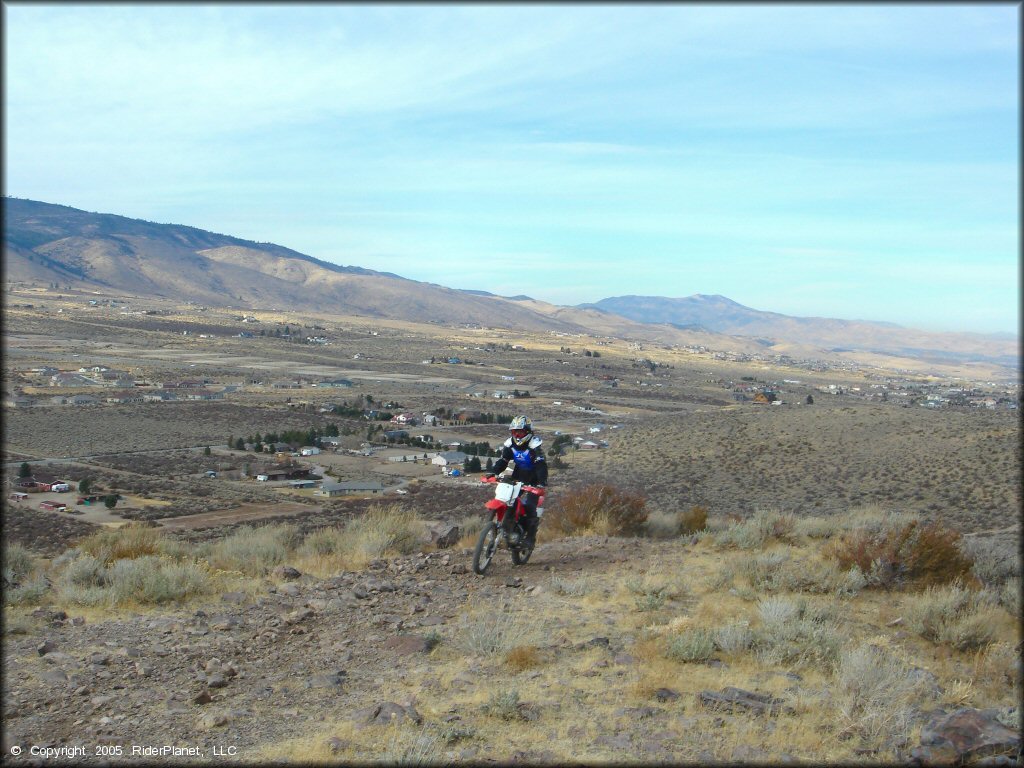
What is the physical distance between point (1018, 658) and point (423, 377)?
9803cm

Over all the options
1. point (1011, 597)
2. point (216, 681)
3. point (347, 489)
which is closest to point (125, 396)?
point (347, 489)

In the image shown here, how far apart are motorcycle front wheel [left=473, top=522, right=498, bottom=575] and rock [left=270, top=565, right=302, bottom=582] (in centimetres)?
245

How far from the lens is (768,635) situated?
7.06m

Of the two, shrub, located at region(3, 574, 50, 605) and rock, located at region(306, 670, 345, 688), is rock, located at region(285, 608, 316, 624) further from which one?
shrub, located at region(3, 574, 50, 605)

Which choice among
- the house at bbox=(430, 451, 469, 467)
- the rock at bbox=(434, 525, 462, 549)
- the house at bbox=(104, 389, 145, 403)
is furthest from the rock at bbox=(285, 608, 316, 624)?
the house at bbox=(104, 389, 145, 403)

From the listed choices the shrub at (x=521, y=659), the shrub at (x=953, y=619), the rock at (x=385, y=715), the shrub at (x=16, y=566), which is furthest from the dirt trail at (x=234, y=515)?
the shrub at (x=953, y=619)

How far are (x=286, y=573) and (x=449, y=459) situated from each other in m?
33.9

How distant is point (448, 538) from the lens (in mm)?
11969

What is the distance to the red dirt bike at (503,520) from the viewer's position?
30.9ft

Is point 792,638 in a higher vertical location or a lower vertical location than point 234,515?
higher

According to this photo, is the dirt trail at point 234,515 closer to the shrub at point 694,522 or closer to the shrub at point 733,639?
the shrub at point 694,522

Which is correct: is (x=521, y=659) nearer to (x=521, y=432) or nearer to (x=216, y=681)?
(x=216, y=681)

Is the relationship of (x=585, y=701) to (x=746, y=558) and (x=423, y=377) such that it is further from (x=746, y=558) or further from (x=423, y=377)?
(x=423, y=377)

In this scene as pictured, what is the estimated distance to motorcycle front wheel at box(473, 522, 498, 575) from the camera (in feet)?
30.9
